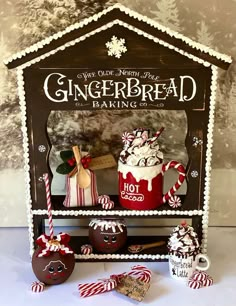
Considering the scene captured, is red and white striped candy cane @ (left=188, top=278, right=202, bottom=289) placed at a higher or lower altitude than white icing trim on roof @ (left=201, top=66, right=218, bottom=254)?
lower

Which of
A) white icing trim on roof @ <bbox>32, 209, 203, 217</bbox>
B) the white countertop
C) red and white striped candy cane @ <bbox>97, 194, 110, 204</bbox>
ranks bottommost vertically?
the white countertop

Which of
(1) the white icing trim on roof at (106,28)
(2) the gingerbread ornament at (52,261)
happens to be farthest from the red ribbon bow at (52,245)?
(1) the white icing trim on roof at (106,28)

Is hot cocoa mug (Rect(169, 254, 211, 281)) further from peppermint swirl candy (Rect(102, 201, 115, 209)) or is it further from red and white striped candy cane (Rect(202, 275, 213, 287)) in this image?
peppermint swirl candy (Rect(102, 201, 115, 209))

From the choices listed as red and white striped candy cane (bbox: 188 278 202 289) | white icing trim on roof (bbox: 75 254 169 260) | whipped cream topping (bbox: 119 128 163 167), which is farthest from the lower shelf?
whipped cream topping (bbox: 119 128 163 167)

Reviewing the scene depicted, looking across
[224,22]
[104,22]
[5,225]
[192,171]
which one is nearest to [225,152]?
[192,171]

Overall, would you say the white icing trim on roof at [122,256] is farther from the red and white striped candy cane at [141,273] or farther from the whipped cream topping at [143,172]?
the whipped cream topping at [143,172]

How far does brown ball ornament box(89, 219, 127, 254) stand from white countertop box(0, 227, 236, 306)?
0.04 meters

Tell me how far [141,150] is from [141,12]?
12.9 inches

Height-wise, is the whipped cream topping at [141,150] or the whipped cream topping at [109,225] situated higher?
the whipped cream topping at [141,150]

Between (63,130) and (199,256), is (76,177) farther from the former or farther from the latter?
(199,256)

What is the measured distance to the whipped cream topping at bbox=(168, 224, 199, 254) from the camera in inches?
43.3

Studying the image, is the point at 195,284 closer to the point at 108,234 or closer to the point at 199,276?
the point at 199,276

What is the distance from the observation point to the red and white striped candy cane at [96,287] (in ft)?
3.50

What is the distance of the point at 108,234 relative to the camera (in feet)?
3.81
